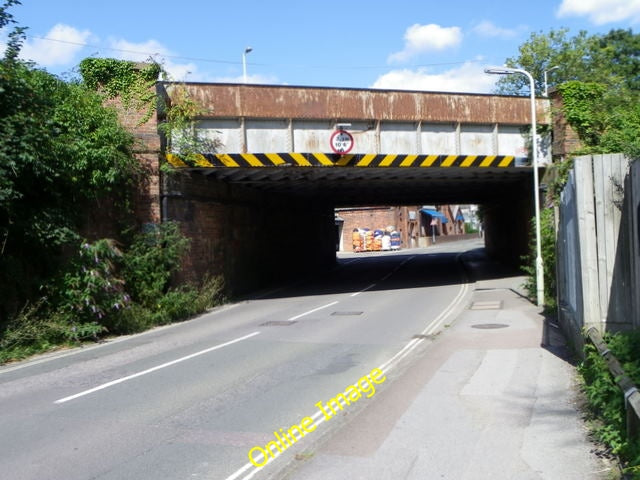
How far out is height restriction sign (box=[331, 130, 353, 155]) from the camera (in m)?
19.2

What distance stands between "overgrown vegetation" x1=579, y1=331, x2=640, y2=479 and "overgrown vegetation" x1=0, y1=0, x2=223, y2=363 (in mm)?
10273

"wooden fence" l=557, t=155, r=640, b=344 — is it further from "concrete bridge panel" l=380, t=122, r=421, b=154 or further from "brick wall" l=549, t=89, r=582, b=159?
"brick wall" l=549, t=89, r=582, b=159

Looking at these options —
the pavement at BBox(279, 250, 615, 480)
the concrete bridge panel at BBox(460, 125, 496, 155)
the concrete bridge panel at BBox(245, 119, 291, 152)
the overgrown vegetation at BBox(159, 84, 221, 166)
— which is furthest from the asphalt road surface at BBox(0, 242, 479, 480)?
the concrete bridge panel at BBox(460, 125, 496, 155)

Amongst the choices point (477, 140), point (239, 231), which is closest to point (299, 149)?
point (239, 231)

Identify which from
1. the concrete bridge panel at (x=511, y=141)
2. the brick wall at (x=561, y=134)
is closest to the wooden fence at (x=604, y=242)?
the brick wall at (x=561, y=134)

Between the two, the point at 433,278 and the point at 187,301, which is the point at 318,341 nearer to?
the point at 187,301

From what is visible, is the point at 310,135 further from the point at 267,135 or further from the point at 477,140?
the point at 477,140

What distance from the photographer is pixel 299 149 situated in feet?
63.2

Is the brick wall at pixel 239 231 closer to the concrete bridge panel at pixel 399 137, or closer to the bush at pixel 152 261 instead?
the bush at pixel 152 261

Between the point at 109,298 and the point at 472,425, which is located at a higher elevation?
the point at 109,298

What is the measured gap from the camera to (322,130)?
19.3 meters

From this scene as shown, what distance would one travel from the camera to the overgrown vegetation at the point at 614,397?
16.1 feet

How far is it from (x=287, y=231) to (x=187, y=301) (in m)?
12.3

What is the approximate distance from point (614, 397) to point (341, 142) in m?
14.4
